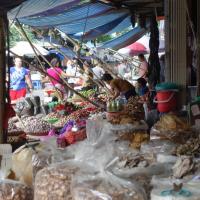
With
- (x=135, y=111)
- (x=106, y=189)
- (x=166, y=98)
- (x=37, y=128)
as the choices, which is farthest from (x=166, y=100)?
(x=37, y=128)

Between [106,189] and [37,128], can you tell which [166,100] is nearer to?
[106,189]

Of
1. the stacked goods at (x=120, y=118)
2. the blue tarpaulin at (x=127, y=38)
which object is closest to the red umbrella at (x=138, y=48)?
the blue tarpaulin at (x=127, y=38)

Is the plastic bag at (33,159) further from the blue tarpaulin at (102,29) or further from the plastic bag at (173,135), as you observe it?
the blue tarpaulin at (102,29)

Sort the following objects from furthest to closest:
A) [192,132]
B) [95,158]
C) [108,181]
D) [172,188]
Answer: [192,132], [95,158], [108,181], [172,188]

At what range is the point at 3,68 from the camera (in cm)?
302

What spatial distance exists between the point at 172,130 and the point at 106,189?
3.74 ft

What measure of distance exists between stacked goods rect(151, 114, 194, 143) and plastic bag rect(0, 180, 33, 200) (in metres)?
0.91

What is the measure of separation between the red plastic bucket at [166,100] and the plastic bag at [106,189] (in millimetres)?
2384

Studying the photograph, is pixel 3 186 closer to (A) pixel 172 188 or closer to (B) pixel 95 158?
(B) pixel 95 158

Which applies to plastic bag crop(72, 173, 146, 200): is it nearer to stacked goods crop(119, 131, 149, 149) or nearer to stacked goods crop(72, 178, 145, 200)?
stacked goods crop(72, 178, 145, 200)

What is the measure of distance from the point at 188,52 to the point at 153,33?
13.6 feet

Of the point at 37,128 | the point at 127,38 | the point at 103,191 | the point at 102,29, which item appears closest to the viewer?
the point at 103,191

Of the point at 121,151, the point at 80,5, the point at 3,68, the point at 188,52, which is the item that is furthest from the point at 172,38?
the point at 80,5

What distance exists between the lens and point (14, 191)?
5.53ft
